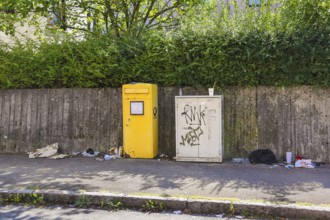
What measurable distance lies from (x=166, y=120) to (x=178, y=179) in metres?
2.57

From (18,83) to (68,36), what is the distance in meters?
1.83

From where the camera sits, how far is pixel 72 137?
918 cm

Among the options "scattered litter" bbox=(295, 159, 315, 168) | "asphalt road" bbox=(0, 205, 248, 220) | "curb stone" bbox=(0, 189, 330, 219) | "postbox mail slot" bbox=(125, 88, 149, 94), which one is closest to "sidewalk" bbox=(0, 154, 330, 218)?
"curb stone" bbox=(0, 189, 330, 219)

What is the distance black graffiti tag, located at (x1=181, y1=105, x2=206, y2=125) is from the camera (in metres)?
7.96

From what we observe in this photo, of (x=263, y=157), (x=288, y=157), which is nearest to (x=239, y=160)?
(x=263, y=157)

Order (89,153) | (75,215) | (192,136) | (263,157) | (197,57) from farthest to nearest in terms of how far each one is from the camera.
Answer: (89,153), (197,57), (192,136), (263,157), (75,215)

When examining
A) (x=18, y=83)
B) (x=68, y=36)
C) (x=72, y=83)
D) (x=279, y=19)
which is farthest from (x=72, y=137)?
(x=279, y=19)

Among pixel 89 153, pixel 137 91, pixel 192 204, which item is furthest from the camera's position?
pixel 89 153

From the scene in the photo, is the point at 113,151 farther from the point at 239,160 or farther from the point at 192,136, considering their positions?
the point at 239,160

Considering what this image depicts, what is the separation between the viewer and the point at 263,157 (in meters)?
7.88

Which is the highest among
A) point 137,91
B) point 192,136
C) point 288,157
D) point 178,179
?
point 137,91

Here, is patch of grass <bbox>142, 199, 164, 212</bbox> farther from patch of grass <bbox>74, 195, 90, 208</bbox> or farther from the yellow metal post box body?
the yellow metal post box body

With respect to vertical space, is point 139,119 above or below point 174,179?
above

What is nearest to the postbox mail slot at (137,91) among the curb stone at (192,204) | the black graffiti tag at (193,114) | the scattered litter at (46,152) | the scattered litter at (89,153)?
the black graffiti tag at (193,114)
